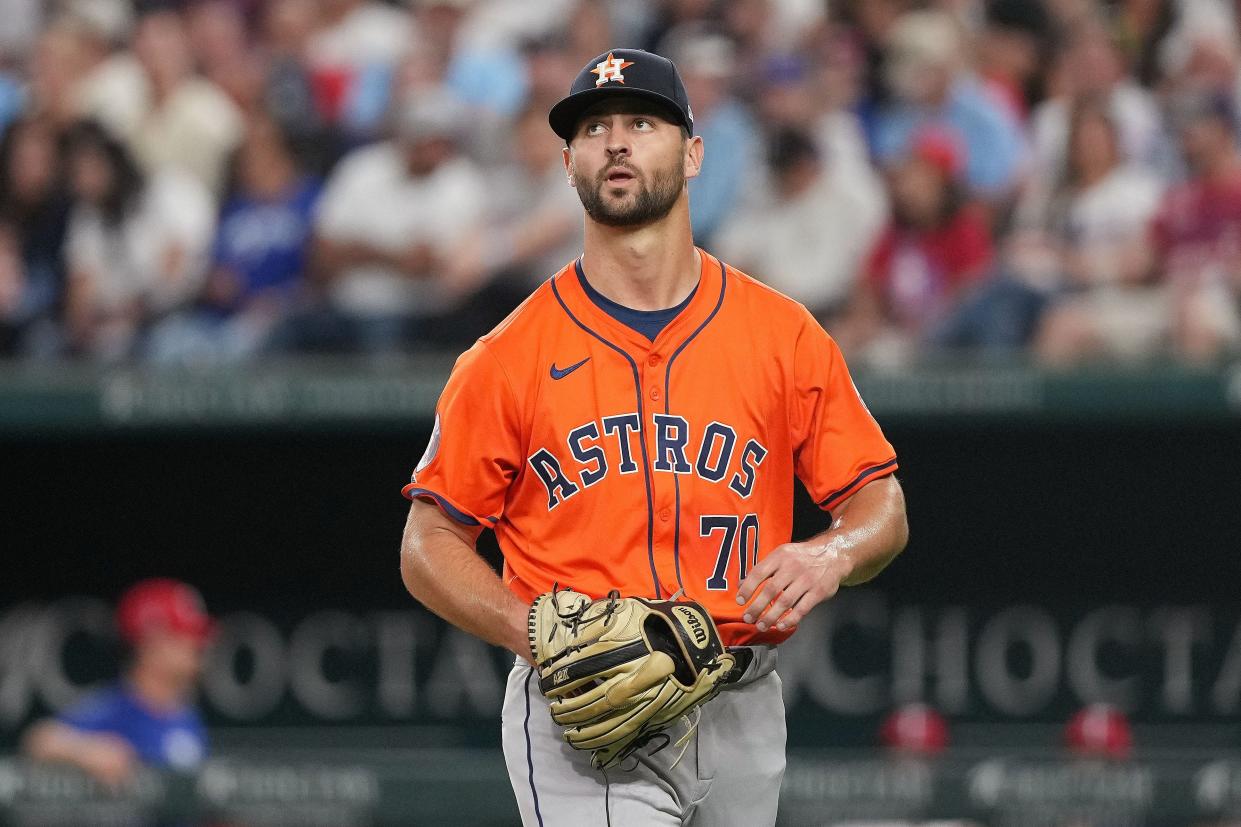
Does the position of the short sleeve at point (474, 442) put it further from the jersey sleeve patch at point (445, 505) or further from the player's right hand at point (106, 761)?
the player's right hand at point (106, 761)

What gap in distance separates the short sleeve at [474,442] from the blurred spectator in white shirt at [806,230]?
3.87m

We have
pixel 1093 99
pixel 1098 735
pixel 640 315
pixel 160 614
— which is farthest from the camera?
pixel 1093 99

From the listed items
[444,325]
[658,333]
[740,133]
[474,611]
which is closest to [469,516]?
[474,611]

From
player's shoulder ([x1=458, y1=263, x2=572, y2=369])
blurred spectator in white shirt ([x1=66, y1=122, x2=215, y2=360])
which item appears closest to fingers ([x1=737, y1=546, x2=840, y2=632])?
player's shoulder ([x1=458, y1=263, x2=572, y2=369])

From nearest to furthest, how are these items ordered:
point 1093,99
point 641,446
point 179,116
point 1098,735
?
point 641,446 → point 1098,735 → point 1093,99 → point 179,116

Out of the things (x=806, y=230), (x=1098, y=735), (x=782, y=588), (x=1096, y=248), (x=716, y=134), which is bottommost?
(x=1098, y=735)

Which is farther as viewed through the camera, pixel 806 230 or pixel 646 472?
pixel 806 230

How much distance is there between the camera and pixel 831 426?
3527 millimetres

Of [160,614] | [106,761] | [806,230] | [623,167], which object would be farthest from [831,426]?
[806,230]

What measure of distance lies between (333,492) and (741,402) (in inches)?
184

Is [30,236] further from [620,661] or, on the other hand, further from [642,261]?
[620,661]

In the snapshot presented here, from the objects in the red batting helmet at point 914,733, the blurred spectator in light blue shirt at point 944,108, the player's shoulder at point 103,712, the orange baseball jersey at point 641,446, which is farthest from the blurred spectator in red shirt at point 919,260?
the orange baseball jersey at point 641,446

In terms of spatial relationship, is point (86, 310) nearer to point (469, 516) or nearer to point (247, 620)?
point (247, 620)

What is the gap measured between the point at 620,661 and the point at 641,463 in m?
0.44
